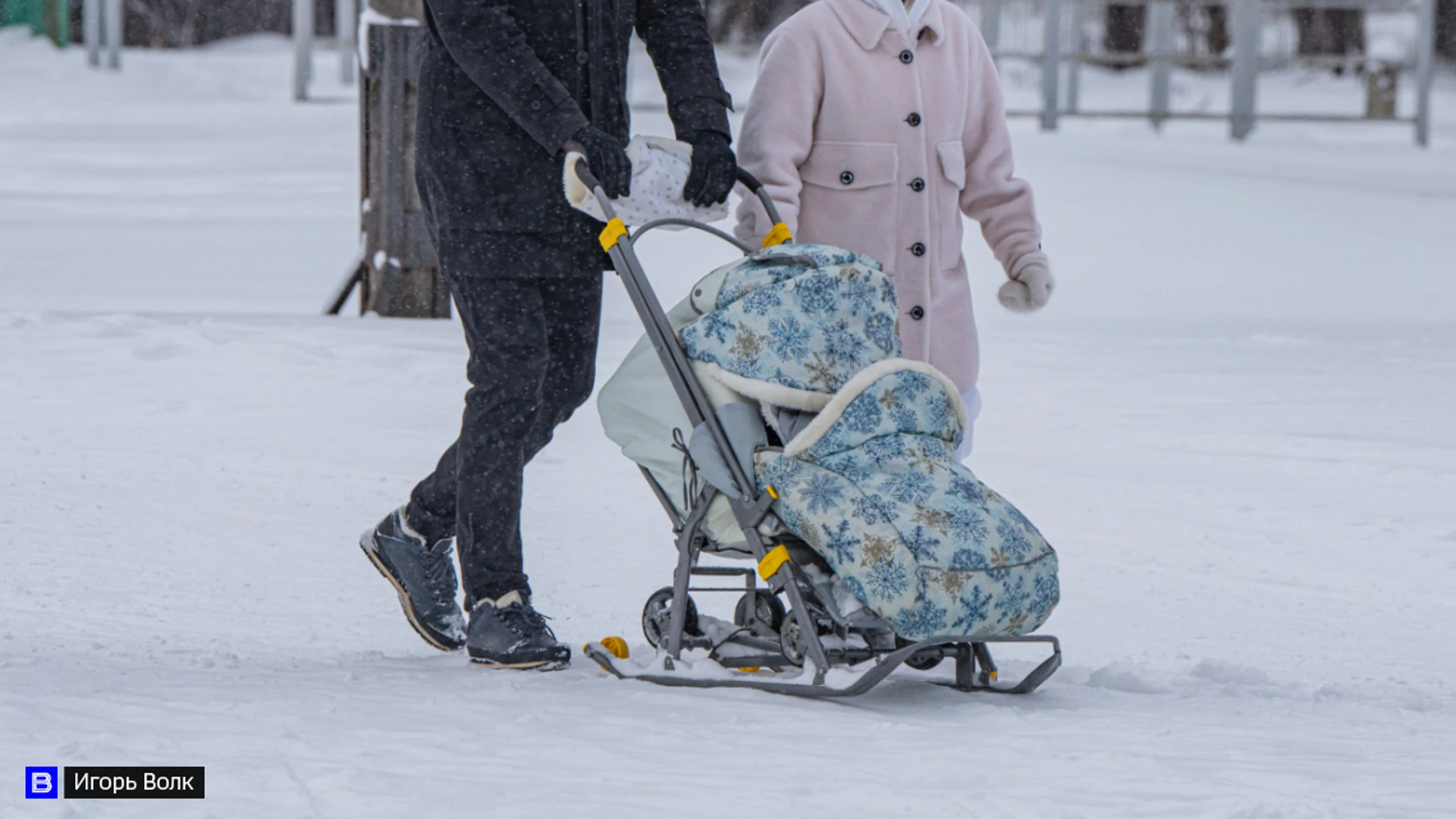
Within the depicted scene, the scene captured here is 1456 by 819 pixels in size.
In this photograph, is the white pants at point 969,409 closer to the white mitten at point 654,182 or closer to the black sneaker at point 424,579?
the white mitten at point 654,182

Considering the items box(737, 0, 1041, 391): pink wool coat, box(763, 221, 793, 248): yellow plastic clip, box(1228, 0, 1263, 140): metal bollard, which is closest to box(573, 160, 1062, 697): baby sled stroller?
box(763, 221, 793, 248): yellow plastic clip

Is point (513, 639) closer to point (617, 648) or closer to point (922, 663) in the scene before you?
point (617, 648)

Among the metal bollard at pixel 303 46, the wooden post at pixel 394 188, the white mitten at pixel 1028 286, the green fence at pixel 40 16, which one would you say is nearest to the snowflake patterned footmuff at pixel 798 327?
the white mitten at pixel 1028 286

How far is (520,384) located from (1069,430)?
11.2 ft

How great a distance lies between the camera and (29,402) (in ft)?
20.0

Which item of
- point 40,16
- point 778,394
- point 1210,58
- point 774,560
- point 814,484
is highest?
point 40,16

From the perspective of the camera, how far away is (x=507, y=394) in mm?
3324

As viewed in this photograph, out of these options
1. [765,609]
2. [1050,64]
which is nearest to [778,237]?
[765,609]

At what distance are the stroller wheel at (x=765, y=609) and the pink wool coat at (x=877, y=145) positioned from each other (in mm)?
593

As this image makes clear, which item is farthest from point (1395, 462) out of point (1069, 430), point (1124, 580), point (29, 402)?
point (29, 402)

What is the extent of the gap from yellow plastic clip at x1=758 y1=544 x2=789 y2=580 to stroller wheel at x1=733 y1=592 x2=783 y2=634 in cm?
32

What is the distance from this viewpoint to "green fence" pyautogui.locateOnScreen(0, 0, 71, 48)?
20.2 metres

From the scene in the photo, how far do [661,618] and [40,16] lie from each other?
19.3 meters

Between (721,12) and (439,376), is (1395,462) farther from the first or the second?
(721,12)
